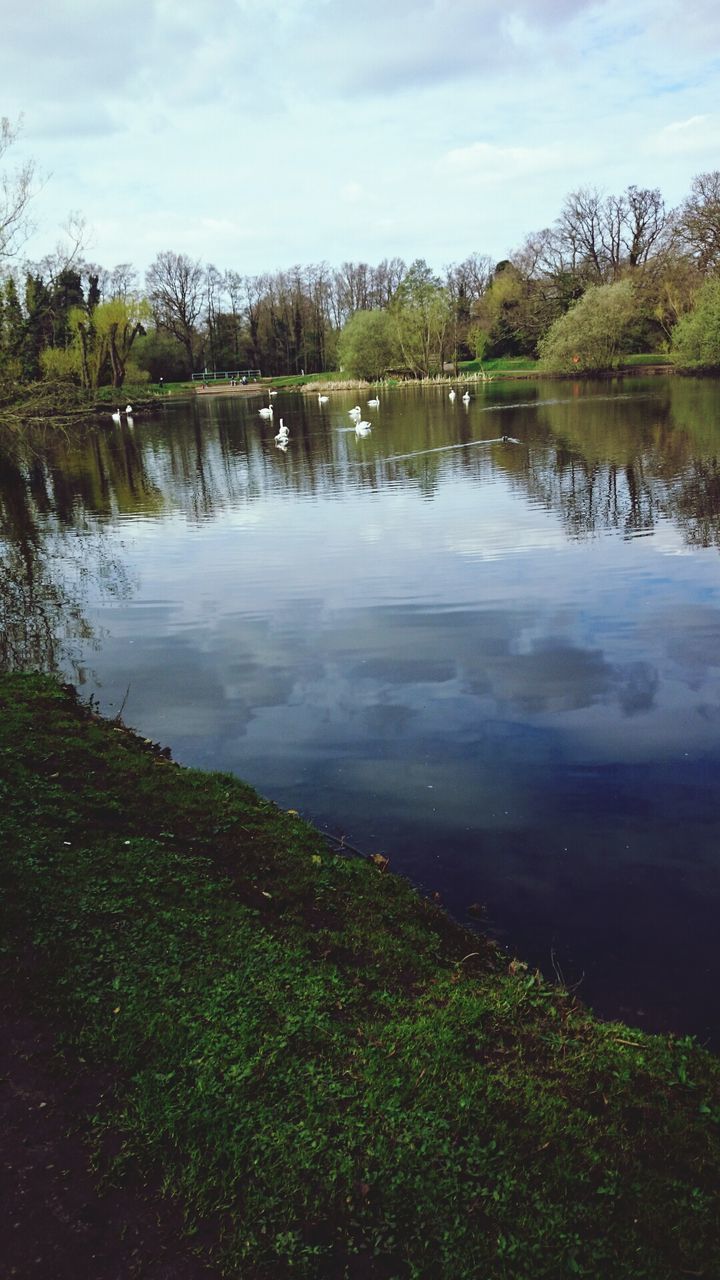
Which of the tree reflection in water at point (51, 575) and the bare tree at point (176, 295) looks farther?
the bare tree at point (176, 295)

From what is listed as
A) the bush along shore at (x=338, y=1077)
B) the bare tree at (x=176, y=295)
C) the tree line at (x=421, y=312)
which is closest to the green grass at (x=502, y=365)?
the tree line at (x=421, y=312)

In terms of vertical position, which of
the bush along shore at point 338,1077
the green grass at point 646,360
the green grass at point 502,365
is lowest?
the bush along shore at point 338,1077

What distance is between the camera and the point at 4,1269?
3047 millimetres

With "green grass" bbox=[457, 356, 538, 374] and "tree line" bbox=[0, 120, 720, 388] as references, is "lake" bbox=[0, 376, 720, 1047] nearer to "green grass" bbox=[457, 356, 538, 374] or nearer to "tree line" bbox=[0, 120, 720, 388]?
"tree line" bbox=[0, 120, 720, 388]

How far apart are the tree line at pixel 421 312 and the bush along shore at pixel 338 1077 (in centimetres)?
2943

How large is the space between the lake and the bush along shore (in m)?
1.00

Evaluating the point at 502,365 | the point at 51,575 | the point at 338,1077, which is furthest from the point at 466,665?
the point at 502,365

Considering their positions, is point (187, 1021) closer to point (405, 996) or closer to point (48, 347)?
point (405, 996)

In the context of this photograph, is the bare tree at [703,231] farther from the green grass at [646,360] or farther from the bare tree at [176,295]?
the bare tree at [176,295]

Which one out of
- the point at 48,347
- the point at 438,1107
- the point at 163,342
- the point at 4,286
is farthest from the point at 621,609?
the point at 163,342

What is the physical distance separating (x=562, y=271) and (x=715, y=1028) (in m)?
101

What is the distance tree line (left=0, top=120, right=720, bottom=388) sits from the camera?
71.8 meters

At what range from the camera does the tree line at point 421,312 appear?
71750mm

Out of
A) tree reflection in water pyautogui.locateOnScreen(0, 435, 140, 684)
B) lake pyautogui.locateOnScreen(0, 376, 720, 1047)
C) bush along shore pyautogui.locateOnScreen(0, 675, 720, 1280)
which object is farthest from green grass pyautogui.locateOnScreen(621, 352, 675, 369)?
bush along shore pyautogui.locateOnScreen(0, 675, 720, 1280)
